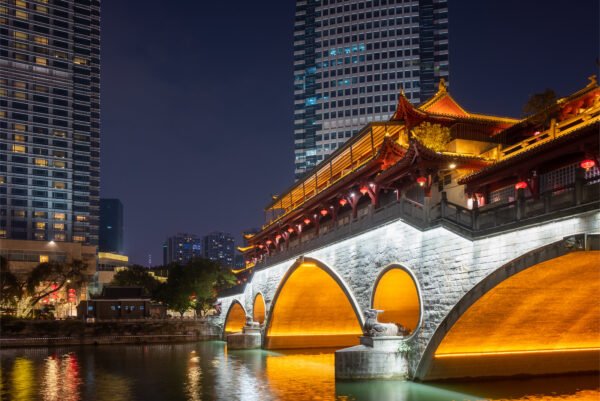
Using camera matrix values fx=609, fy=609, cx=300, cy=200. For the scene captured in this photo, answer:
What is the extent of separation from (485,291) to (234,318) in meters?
52.6

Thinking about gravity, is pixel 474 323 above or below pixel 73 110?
below

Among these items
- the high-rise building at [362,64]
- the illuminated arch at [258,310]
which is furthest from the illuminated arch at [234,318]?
the high-rise building at [362,64]

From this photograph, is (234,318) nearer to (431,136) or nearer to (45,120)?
(431,136)

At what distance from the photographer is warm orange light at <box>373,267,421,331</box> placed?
29641 millimetres

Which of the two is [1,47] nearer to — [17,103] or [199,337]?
[17,103]

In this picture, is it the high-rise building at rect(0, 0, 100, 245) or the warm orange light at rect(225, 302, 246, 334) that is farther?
the high-rise building at rect(0, 0, 100, 245)

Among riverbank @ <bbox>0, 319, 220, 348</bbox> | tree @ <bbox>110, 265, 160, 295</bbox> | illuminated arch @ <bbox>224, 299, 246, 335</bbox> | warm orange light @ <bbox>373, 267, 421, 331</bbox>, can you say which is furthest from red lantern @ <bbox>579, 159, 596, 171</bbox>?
tree @ <bbox>110, 265, 160, 295</bbox>

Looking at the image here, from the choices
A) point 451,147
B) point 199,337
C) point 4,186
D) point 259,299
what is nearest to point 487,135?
point 451,147

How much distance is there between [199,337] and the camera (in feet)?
224

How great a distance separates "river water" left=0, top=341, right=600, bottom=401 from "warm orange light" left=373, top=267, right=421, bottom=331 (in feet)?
13.6

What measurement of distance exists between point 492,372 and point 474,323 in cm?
318

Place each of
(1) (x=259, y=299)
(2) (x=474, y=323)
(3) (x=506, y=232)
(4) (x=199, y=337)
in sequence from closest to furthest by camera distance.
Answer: (3) (x=506, y=232)
(2) (x=474, y=323)
(1) (x=259, y=299)
(4) (x=199, y=337)

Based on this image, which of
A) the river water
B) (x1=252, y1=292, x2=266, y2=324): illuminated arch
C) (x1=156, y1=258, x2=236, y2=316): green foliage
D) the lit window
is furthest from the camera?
the lit window

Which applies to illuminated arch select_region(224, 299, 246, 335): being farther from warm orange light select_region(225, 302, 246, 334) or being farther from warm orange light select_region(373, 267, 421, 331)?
warm orange light select_region(373, 267, 421, 331)
